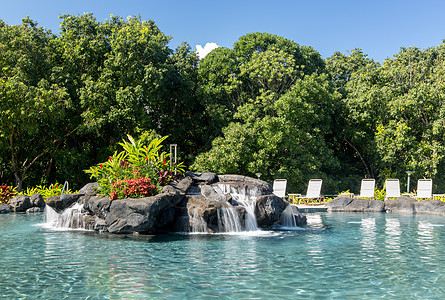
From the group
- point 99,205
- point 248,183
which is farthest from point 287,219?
point 99,205

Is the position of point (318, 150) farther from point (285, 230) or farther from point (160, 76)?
point (285, 230)

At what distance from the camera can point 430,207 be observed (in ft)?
50.4

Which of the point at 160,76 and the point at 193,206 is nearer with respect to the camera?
the point at 193,206

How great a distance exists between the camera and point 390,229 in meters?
11.0

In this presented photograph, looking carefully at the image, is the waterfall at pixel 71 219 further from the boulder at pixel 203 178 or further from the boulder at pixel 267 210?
the boulder at pixel 267 210

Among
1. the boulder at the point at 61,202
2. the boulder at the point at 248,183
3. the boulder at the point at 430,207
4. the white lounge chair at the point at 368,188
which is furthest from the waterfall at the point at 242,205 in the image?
the white lounge chair at the point at 368,188

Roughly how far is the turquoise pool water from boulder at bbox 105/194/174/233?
0.99 ft

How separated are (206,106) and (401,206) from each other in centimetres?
1286

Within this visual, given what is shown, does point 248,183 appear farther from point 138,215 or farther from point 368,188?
point 368,188

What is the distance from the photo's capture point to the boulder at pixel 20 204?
16812 mm

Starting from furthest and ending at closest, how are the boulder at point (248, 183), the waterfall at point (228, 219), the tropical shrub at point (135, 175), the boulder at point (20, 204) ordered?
the boulder at point (20, 204) < the boulder at point (248, 183) < the tropical shrub at point (135, 175) < the waterfall at point (228, 219)

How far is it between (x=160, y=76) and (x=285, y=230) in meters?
13.2

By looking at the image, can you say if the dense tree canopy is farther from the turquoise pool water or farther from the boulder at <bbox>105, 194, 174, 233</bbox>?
the turquoise pool water

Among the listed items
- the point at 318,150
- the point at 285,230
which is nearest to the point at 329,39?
the point at 318,150
